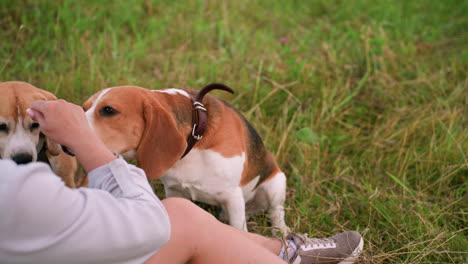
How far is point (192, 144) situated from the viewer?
7.65 ft

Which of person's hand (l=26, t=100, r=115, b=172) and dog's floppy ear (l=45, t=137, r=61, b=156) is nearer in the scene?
person's hand (l=26, t=100, r=115, b=172)

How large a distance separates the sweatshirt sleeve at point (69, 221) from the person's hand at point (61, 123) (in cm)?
26

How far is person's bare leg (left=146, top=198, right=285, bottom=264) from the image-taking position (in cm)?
168

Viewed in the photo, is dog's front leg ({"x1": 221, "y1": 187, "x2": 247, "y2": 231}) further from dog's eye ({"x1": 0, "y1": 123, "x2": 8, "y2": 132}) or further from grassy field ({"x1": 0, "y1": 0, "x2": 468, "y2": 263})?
dog's eye ({"x1": 0, "y1": 123, "x2": 8, "y2": 132})

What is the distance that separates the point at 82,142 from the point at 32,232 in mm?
426

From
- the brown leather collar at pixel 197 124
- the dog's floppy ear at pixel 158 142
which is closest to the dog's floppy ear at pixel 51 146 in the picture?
the dog's floppy ear at pixel 158 142

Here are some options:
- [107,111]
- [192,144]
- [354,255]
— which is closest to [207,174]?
[192,144]

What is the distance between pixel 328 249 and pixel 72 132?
58.3 inches

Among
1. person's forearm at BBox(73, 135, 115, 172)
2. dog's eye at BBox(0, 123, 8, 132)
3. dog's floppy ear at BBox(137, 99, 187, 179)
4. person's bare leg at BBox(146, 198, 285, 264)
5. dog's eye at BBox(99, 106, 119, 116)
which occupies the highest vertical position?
person's forearm at BBox(73, 135, 115, 172)

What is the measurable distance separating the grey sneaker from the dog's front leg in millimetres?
321

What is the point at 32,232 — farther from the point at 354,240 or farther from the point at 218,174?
the point at 354,240

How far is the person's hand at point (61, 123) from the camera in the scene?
159 cm

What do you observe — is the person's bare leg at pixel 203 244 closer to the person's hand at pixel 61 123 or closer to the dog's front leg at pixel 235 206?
the person's hand at pixel 61 123

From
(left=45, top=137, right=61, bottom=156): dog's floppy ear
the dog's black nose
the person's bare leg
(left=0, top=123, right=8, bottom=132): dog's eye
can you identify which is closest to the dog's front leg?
the person's bare leg
